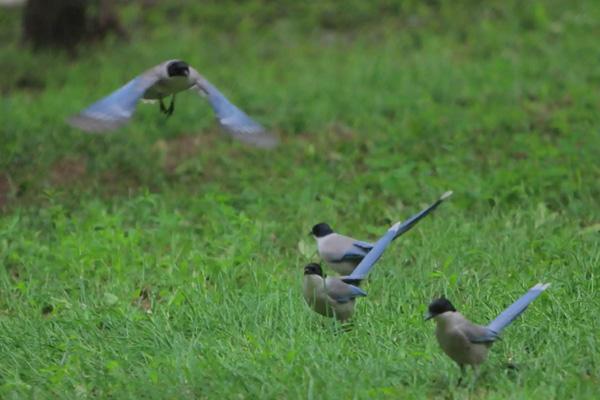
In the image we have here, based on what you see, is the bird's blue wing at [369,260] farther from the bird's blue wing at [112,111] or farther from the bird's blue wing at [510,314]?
the bird's blue wing at [112,111]

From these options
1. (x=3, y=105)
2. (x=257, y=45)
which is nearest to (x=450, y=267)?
(x=3, y=105)

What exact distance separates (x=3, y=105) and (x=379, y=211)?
3.97 meters

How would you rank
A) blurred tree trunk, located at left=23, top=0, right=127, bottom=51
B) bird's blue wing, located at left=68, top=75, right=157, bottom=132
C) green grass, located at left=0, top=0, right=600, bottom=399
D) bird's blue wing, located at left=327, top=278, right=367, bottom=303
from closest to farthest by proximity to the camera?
green grass, located at left=0, top=0, right=600, bottom=399, bird's blue wing, located at left=327, top=278, right=367, bottom=303, bird's blue wing, located at left=68, top=75, right=157, bottom=132, blurred tree trunk, located at left=23, top=0, right=127, bottom=51

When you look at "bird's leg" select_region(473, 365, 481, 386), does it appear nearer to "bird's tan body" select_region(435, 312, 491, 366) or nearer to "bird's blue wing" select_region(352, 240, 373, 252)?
"bird's tan body" select_region(435, 312, 491, 366)

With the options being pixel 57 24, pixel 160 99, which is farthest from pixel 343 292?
pixel 57 24

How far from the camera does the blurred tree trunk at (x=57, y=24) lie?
40.2 feet

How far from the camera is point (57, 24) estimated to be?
12.3 meters

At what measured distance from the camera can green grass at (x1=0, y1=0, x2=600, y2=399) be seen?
5195 millimetres

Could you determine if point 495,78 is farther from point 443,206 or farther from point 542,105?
point 443,206

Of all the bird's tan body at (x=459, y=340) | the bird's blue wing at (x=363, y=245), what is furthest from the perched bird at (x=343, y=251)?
the bird's tan body at (x=459, y=340)

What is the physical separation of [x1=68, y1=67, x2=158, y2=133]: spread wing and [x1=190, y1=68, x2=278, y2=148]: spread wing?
0.34 meters

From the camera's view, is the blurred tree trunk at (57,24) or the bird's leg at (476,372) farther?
the blurred tree trunk at (57,24)

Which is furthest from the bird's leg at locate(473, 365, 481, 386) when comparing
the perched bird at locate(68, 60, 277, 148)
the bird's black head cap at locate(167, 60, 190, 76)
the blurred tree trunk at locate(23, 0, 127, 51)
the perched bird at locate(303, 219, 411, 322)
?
the blurred tree trunk at locate(23, 0, 127, 51)

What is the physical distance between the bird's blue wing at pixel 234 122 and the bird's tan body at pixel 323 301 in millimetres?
1224
